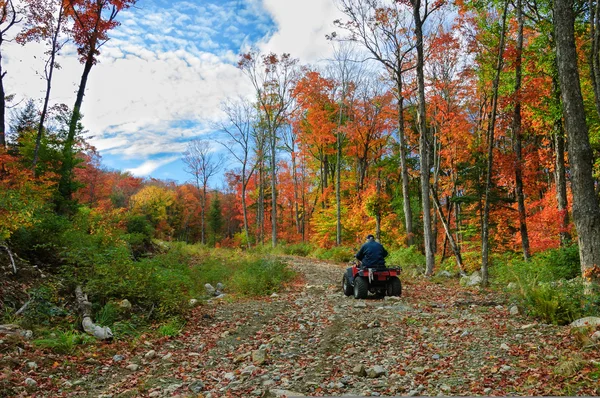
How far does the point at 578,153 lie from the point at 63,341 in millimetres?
9322

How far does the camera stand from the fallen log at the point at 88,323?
5.89 m

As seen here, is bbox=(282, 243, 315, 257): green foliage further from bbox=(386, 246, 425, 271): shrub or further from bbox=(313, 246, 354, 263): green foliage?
bbox=(386, 246, 425, 271): shrub

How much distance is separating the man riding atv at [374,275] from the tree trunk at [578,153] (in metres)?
4.02

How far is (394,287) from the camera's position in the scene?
9367 millimetres

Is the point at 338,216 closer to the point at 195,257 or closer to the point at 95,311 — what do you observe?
the point at 195,257

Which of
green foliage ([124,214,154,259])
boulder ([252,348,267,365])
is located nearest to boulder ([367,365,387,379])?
boulder ([252,348,267,365])

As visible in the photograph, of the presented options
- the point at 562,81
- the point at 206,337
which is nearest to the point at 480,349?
the point at 206,337

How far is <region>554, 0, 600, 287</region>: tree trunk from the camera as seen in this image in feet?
21.1

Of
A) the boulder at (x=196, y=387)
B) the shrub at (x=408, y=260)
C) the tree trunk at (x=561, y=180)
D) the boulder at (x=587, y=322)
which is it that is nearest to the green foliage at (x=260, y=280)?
the shrub at (x=408, y=260)

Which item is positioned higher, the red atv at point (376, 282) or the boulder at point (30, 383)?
the red atv at point (376, 282)

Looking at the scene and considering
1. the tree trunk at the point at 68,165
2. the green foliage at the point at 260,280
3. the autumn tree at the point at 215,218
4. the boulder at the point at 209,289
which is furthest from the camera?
the autumn tree at the point at 215,218

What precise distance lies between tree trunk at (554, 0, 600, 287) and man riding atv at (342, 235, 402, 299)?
13.2 ft

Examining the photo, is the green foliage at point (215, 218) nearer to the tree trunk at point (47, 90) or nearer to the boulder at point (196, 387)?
the tree trunk at point (47, 90)

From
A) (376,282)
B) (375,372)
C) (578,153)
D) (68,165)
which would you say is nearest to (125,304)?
(375,372)
